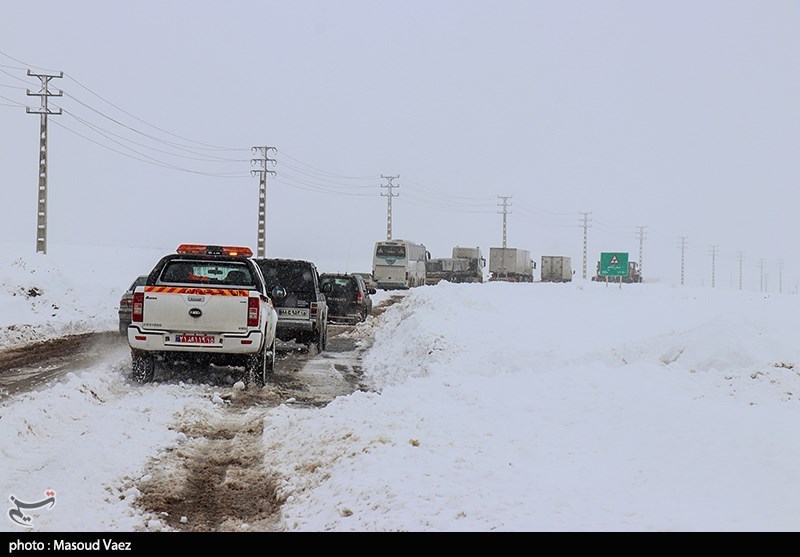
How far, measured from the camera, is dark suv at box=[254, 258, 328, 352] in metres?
18.3

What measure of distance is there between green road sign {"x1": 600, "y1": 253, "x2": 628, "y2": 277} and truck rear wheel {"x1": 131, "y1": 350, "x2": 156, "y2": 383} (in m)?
32.9

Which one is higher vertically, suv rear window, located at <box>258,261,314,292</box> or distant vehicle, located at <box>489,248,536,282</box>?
distant vehicle, located at <box>489,248,536,282</box>

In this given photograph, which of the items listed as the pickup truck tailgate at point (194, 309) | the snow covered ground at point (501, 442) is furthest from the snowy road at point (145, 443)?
the pickup truck tailgate at point (194, 309)

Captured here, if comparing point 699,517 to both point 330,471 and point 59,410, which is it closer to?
point 330,471

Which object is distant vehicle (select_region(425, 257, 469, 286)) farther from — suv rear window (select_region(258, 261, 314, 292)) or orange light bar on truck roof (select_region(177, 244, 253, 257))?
orange light bar on truck roof (select_region(177, 244, 253, 257))

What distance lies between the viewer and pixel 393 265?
194ft

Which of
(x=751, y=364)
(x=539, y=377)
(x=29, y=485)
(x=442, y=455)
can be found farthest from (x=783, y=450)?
(x=29, y=485)

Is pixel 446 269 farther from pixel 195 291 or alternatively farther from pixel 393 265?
pixel 195 291

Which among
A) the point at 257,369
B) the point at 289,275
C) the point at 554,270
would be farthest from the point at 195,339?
the point at 554,270

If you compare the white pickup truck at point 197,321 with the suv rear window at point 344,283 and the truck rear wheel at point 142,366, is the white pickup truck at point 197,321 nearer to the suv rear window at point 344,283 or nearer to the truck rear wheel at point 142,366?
the truck rear wheel at point 142,366

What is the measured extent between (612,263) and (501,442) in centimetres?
3601

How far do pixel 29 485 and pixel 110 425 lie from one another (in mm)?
2435

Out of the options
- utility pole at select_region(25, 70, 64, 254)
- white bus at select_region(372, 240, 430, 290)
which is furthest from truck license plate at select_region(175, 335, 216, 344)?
white bus at select_region(372, 240, 430, 290)

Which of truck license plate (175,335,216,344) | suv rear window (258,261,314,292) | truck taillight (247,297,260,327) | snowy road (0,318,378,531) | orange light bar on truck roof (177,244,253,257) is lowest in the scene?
snowy road (0,318,378,531)
